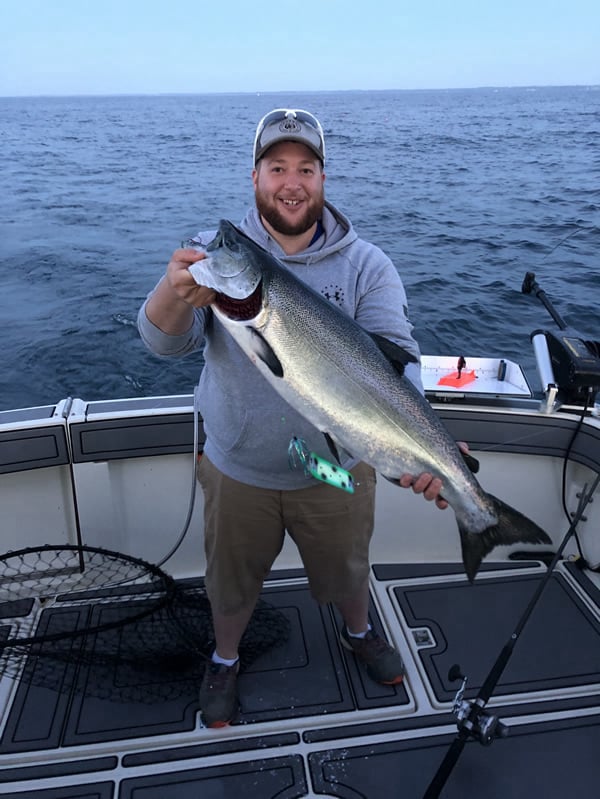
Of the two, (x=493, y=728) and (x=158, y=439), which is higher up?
(x=158, y=439)

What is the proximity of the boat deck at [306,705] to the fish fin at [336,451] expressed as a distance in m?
1.26

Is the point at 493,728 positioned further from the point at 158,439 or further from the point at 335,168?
the point at 335,168

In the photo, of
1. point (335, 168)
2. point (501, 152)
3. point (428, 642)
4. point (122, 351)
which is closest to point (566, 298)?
point (122, 351)

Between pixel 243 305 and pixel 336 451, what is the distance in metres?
0.69

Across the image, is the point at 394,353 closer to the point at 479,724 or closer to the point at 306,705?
the point at 479,724

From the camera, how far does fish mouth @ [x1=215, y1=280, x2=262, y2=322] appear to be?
2.07 m

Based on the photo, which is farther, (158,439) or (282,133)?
(158,439)

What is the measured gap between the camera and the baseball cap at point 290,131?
2.49 metres

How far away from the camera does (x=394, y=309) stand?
255cm

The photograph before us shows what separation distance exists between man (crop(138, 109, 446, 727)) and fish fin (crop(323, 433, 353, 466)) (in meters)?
0.07

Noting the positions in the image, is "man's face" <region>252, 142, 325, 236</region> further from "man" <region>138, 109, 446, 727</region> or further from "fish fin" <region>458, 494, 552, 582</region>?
"fish fin" <region>458, 494, 552, 582</region>

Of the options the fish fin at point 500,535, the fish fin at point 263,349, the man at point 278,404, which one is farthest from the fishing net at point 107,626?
the fish fin at point 263,349

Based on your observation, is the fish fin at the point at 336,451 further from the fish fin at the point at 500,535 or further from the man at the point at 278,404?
the fish fin at the point at 500,535

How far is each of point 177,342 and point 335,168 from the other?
991 inches
